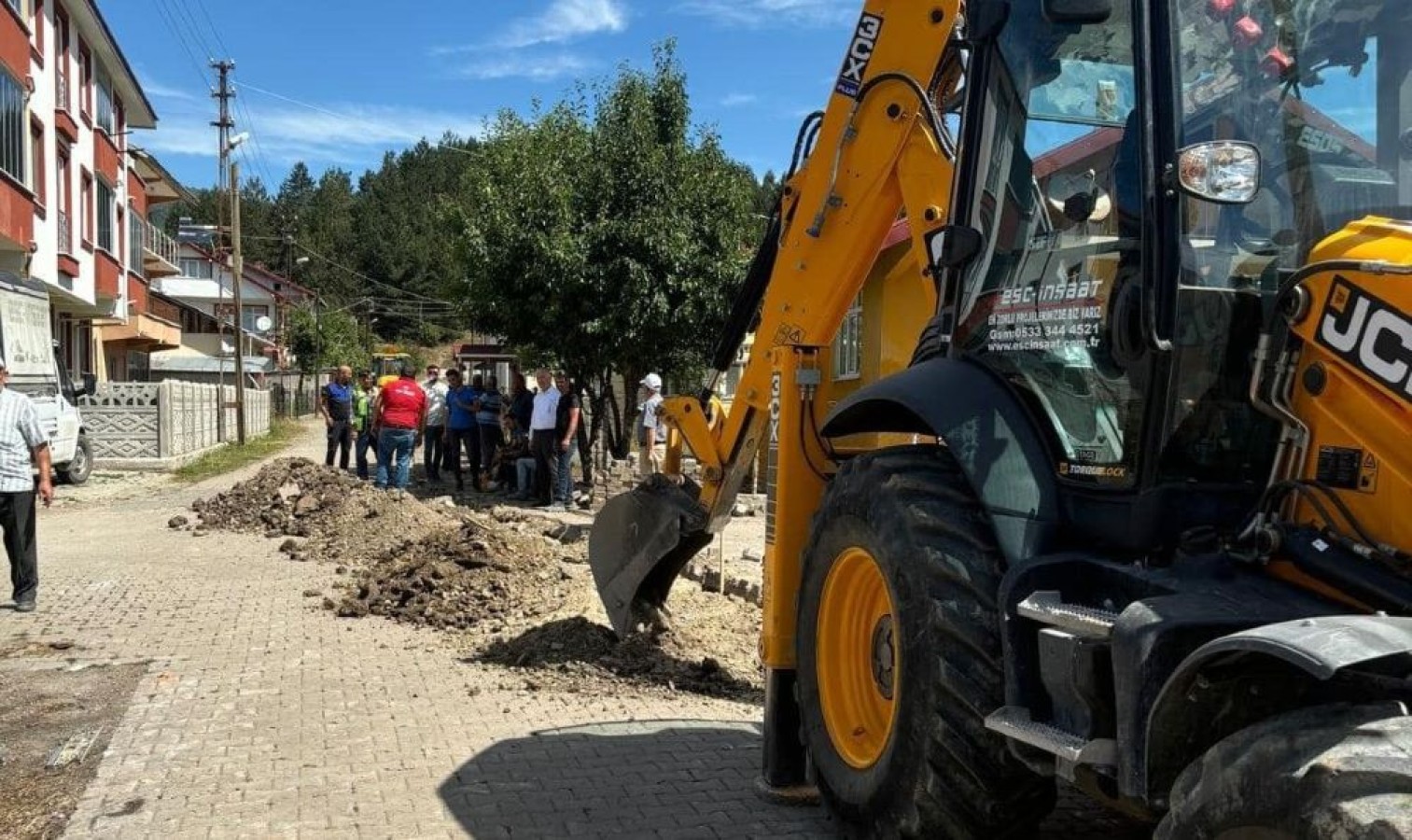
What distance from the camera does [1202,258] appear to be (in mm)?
3121

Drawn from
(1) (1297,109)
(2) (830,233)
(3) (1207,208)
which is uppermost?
(1) (1297,109)

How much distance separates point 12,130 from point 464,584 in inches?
700

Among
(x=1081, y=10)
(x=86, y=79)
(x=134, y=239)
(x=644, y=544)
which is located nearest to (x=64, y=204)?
(x=86, y=79)

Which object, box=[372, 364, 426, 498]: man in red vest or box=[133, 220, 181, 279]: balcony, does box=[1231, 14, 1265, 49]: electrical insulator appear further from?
box=[133, 220, 181, 279]: balcony

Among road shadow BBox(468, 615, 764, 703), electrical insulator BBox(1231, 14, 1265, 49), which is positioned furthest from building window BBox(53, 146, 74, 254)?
electrical insulator BBox(1231, 14, 1265, 49)

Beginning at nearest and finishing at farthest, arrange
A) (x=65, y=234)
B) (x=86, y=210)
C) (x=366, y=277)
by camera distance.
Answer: (x=65, y=234) < (x=86, y=210) < (x=366, y=277)

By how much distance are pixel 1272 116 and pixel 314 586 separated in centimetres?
862

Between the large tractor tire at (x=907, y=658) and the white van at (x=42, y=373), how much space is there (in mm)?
15725

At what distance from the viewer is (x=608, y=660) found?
274 inches

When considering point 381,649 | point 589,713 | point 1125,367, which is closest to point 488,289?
point 381,649

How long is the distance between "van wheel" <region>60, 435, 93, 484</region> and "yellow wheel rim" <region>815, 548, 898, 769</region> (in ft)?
A: 57.8

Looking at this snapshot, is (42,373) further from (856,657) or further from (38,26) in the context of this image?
(856,657)

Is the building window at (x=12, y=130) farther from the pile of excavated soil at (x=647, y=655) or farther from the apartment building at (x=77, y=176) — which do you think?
the pile of excavated soil at (x=647, y=655)

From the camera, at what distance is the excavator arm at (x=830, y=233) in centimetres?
470
